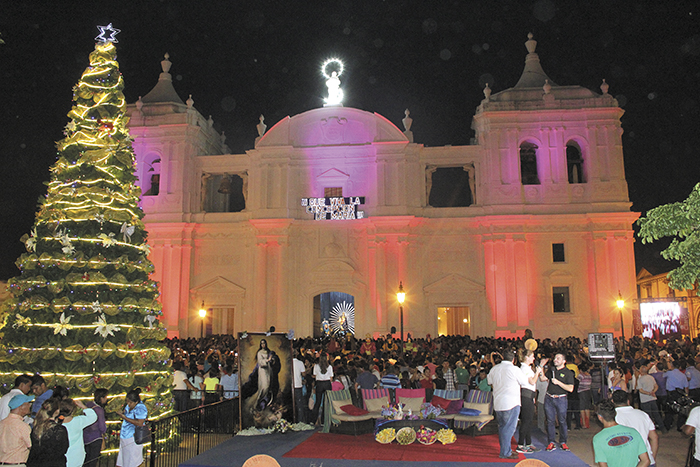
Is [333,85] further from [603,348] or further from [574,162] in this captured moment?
[603,348]

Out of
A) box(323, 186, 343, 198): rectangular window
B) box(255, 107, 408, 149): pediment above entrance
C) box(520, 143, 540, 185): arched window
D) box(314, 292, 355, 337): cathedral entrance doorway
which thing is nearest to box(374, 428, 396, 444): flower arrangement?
box(314, 292, 355, 337): cathedral entrance doorway

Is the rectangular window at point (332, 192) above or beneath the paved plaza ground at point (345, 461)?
above

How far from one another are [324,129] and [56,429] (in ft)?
95.6

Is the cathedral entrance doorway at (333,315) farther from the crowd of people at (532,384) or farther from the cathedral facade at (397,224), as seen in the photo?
the crowd of people at (532,384)

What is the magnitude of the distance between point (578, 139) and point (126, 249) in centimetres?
2894

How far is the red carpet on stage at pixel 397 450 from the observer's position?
11477 mm

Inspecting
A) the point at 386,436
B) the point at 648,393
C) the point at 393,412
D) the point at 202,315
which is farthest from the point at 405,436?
the point at 202,315

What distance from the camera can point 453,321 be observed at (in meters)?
40.7

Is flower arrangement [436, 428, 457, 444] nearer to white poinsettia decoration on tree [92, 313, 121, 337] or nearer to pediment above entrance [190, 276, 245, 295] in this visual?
white poinsettia decoration on tree [92, 313, 121, 337]

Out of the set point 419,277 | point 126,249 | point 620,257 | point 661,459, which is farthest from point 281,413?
point 620,257

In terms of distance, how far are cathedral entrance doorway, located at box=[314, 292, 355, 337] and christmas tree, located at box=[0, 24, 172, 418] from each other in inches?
848

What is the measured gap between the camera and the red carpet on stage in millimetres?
11477

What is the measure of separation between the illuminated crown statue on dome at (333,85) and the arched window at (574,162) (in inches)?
565

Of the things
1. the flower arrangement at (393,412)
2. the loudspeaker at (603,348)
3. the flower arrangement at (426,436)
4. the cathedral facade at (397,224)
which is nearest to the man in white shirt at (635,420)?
the flower arrangement at (426,436)
